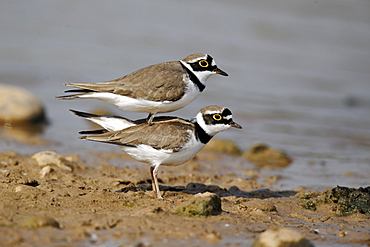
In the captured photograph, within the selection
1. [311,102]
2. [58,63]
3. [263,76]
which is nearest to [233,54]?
[263,76]

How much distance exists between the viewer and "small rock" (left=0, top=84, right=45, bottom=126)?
40.9 feet

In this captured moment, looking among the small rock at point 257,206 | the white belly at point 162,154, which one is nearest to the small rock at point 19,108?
the white belly at point 162,154

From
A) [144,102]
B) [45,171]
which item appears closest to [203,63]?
[144,102]

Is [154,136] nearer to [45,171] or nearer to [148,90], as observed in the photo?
[148,90]

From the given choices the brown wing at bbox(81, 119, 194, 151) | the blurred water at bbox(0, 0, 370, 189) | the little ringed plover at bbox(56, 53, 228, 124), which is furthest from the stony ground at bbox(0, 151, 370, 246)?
the blurred water at bbox(0, 0, 370, 189)

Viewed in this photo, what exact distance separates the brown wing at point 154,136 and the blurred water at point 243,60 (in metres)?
2.94

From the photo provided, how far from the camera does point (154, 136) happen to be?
26.1 ft

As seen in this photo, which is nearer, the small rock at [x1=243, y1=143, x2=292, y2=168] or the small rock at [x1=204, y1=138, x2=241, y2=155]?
the small rock at [x1=243, y1=143, x2=292, y2=168]

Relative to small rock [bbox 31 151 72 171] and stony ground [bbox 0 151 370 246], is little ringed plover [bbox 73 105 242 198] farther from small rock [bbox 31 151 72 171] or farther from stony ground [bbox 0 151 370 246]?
small rock [bbox 31 151 72 171]

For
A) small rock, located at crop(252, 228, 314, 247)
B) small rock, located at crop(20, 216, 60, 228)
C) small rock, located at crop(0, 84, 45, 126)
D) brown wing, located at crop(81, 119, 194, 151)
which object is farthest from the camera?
small rock, located at crop(0, 84, 45, 126)

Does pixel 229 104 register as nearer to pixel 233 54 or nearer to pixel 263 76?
pixel 263 76

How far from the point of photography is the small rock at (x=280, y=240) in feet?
18.2

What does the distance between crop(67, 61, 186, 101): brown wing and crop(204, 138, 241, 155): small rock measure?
4247 millimetres

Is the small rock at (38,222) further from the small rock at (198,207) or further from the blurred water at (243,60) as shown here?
the blurred water at (243,60)
